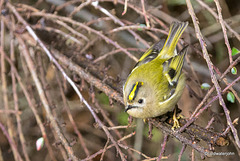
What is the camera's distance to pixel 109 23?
4059 mm

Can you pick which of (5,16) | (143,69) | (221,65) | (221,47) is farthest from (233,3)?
(5,16)

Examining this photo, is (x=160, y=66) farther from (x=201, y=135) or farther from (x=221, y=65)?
(x=221, y=65)

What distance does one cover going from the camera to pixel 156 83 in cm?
252

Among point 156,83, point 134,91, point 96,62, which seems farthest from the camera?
point 96,62

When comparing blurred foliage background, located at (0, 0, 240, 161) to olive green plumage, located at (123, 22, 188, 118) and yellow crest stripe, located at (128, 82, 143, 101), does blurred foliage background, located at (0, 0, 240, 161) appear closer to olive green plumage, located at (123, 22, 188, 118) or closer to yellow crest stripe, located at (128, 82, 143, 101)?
olive green plumage, located at (123, 22, 188, 118)

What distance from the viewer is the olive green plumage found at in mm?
2348

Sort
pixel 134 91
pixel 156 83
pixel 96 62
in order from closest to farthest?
pixel 134 91 → pixel 156 83 → pixel 96 62

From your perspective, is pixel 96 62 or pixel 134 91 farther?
pixel 96 62

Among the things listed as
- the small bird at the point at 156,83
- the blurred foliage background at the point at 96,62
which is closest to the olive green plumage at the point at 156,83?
the small bird at the point at 156,83

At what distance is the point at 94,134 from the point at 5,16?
1.89 metres

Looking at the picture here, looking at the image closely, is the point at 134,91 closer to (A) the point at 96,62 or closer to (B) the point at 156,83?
(B) the point at 156,83

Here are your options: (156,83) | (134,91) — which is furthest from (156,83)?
(134,91)

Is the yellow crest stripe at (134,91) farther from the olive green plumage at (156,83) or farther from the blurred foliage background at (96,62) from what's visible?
the blurred foliage background at (96,62)

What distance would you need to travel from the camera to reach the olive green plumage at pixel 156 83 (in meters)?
2.35
